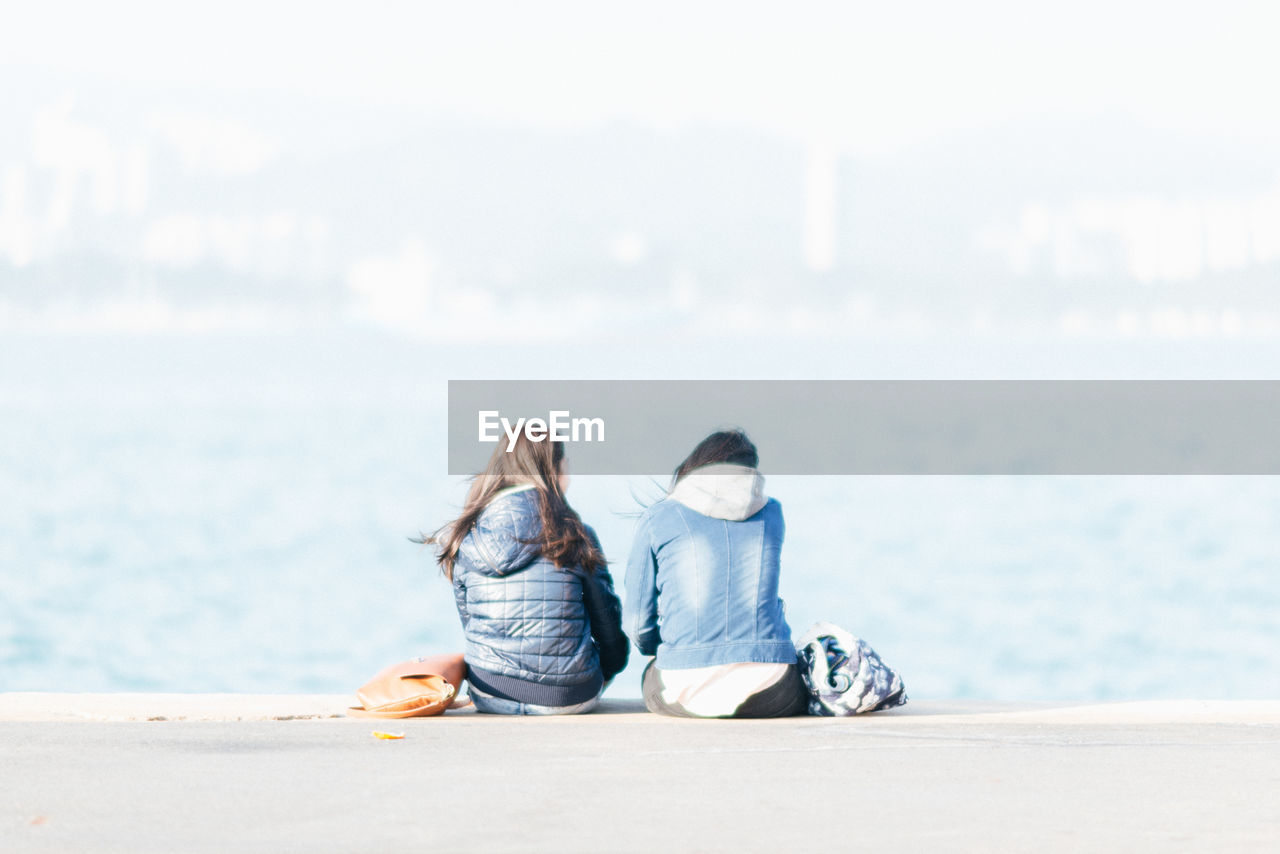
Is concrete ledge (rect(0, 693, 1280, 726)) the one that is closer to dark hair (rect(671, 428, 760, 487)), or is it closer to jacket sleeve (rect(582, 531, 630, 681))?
jacket sleeve (rect(582, 531, 630, 681))

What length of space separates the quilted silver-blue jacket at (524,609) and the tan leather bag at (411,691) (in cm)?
16

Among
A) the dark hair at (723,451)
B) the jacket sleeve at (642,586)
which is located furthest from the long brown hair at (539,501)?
the dark hair at (723,451)

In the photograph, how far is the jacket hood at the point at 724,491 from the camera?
21.1 feet

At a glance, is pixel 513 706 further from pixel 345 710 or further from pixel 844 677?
pixel 844 677

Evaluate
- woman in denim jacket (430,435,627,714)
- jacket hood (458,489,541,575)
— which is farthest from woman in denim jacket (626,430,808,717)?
jacket hood (458,489,541,575)

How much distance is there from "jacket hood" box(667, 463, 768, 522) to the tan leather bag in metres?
1.13

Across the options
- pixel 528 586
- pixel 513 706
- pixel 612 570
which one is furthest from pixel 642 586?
pixel 612 570

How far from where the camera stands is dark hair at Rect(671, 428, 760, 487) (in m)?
6.47

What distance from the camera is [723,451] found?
21.2 feet

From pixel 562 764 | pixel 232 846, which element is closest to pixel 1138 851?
pixel 562 764

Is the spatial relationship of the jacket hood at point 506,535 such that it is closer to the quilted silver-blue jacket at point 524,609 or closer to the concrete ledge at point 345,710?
the quilted silver-blue jacket at point 524,609

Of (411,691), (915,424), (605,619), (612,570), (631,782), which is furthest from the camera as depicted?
(915,424)

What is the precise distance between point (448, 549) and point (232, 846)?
247 centimetres

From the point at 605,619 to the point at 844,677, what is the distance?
37.3 inches
